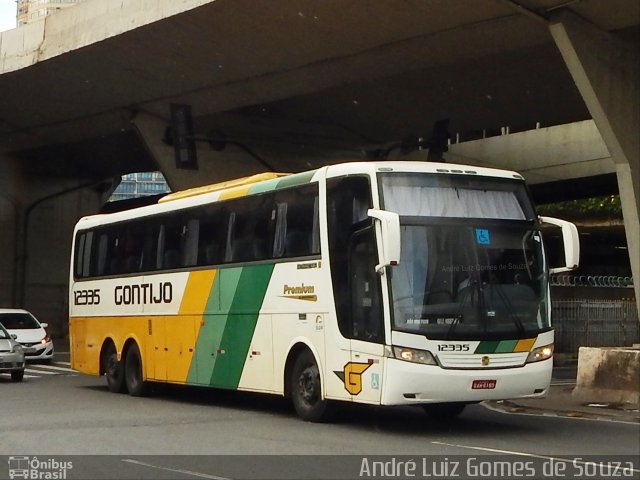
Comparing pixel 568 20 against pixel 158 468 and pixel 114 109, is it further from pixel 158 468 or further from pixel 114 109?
pixel 114 109

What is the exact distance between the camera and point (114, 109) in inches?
1443

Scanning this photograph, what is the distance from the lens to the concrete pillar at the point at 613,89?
2319 centimetres

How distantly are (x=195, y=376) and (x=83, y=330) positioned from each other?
5.16m

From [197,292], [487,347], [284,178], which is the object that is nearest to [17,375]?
[197,292]

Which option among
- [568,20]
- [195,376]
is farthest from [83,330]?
[568,20]

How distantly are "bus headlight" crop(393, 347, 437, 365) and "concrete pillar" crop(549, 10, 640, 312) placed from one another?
1113 cm

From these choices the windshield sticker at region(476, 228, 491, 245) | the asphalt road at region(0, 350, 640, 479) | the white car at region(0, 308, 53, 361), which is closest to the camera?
the asphalt road at region(0, 350, 640, 479)

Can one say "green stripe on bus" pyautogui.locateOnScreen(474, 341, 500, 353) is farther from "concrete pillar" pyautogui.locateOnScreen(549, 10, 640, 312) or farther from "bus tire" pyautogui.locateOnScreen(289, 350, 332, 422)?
"concrete pillar" pyautogui.locateOnScreen(549, 10, 640, 312)

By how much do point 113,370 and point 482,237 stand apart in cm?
955

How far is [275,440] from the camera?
1288 centimetres

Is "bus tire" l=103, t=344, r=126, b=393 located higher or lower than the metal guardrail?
lower

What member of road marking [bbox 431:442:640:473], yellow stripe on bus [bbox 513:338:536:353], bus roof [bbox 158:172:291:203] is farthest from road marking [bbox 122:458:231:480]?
bus roof [bbox 158:172:291:203]

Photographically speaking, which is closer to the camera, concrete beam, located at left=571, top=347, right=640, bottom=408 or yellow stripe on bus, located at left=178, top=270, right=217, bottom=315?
concrete beam, located at left=571, top=347, right=640, bottom=408

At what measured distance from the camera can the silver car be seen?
76.2ft
